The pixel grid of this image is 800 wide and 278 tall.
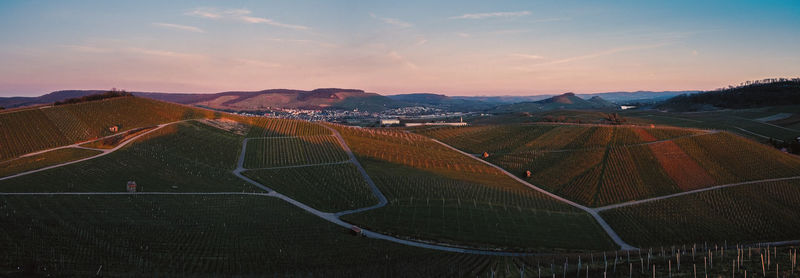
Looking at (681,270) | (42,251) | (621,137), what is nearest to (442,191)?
(681,270)

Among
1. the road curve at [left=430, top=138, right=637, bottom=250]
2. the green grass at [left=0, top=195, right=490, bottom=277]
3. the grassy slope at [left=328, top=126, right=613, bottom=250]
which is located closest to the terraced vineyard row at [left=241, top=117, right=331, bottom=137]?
the grassy slope at [left=328, top=126, right=613, bottom=250]

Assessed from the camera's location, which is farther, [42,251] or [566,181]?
[566,181]

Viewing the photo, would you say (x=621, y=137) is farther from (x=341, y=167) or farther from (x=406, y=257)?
(x=406, y=257)

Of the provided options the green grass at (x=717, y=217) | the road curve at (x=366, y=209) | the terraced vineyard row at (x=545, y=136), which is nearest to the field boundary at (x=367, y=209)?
the road curve at (x=366, y=209)

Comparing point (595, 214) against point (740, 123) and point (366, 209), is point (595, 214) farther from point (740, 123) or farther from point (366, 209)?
point (740, 123)

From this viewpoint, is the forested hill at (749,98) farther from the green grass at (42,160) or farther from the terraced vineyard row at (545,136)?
the green grass at (42,160)
